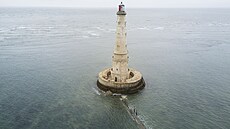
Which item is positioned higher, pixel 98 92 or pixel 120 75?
pixel 120 75

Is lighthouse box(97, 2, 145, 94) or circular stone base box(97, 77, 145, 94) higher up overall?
lighthouse box(97, 2, 145, 94)

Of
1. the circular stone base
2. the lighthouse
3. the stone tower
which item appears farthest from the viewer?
the circular stone base

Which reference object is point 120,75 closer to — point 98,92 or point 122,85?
point 122,85

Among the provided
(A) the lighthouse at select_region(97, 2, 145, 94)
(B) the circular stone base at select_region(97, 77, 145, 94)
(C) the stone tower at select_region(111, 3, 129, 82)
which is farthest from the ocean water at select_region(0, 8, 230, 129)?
(C) the stone tower at select_region(111, 3, 129, 82)

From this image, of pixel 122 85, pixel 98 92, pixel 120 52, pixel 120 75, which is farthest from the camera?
pixel 98 92

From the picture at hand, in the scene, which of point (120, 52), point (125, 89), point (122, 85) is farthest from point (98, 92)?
point (120, 52)

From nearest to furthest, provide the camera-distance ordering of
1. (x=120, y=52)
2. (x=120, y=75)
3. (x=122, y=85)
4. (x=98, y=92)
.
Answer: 1. (x=120, y=52)
2. (x=122, y=85)
3. (x=120, y=75)
4. (x=98, y=92)

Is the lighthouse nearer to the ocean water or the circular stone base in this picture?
the circular stone base

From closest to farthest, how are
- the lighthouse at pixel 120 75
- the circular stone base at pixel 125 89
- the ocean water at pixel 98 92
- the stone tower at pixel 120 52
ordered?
the ocean water at pixel 98 92 → the stone tower at pixel 120 52 → the lighthouse at pixel 120 75 → the circular stone base at pixel 125 89

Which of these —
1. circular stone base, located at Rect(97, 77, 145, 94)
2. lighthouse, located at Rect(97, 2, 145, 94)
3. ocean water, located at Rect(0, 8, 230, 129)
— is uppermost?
lighthouse, located at Rect(97, 2, 145, 94)

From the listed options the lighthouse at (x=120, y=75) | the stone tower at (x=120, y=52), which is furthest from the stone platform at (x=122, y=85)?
the stone tower at (x=120, y=52)

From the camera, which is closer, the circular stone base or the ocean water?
the ocean water

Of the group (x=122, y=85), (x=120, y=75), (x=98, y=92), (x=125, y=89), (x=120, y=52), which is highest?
(x=120, y=52)

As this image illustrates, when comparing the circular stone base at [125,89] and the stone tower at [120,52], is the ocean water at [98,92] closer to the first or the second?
the circular stone base at [125,89]
